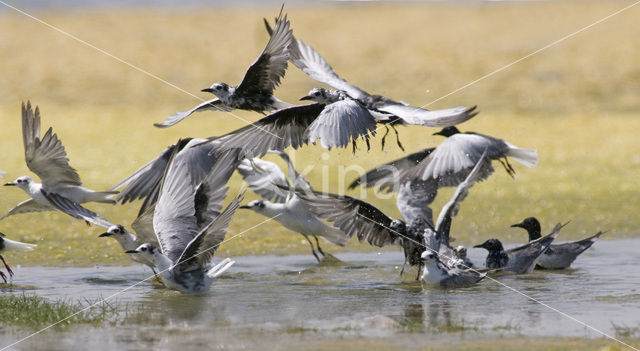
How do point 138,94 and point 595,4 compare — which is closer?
point 138,94

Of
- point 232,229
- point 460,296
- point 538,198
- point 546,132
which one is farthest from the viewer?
point 546,132

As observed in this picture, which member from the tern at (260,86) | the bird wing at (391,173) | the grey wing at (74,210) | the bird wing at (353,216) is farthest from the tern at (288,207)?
the grey wing at (74,210)

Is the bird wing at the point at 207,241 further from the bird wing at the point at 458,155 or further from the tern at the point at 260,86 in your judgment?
the bird wing at the point at 458,155

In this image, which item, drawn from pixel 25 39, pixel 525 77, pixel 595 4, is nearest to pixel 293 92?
pixel 525 77

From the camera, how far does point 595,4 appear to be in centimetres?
3175

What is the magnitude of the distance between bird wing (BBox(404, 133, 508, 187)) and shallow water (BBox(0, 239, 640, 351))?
1.06 m

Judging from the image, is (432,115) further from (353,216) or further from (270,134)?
(270,134)

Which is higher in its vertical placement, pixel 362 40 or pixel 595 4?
pixel 595 4

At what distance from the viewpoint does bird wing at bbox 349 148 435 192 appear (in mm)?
9875

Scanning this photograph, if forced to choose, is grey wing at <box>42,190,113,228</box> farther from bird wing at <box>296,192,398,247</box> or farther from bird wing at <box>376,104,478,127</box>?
bird wing at <box>376,104,478,127</box>

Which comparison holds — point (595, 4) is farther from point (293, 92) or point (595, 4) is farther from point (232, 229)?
point (232, 229)

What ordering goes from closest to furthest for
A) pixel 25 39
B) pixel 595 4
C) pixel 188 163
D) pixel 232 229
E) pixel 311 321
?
pixel 311 321
pixel 188 163
pixel 232 229
pixel 25 39
pixel 595 4

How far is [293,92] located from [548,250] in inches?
570

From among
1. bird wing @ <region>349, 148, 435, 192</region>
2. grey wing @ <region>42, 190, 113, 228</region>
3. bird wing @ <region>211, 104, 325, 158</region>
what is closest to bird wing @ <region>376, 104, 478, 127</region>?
bird wing @ <region>211, 104, 325, 158</region>
